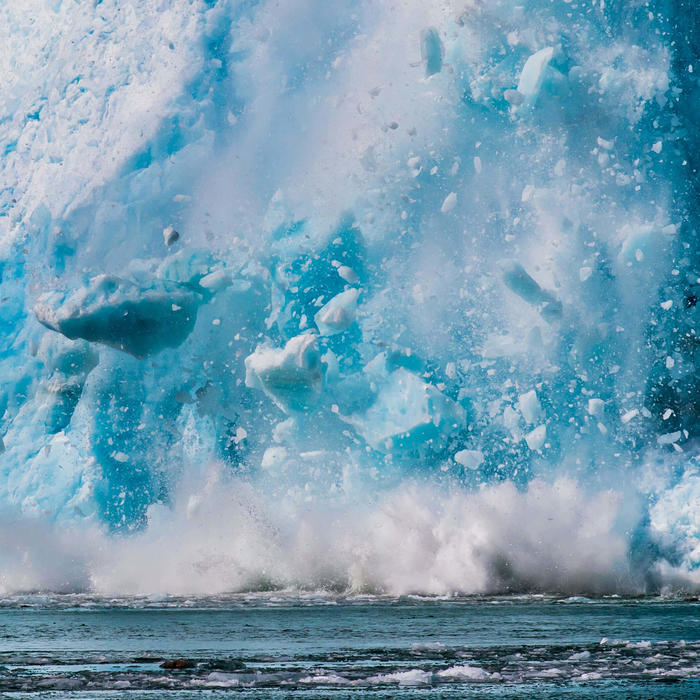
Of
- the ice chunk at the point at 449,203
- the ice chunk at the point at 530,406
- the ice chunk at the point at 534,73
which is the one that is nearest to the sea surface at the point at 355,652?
the ice chunk at the point at 530,406

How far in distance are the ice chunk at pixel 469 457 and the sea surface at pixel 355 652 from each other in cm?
359

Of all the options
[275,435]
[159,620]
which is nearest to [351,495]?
[275,435]

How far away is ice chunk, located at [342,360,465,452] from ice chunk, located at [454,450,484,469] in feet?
1.47

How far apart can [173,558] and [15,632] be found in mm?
10393

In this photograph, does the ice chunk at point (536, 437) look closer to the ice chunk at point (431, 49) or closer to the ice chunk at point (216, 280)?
the ice chunk at point (216, 280)

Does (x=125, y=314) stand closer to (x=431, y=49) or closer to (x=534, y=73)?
(x=431, y=49)

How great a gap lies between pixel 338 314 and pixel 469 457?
129 inches

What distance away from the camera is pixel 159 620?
15805 millimetres

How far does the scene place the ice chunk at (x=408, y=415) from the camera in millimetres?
21344

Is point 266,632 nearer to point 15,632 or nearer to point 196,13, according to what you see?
point 15,632

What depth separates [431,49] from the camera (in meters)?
22.0

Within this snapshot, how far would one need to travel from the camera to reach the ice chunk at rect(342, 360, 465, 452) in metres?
21.3

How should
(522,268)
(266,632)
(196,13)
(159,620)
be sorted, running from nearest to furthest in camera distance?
(266,632) < (159,620) < (522,268) < (196,13)

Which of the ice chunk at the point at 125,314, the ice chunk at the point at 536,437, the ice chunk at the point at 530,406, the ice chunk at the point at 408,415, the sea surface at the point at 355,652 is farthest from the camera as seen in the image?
the ice chunk at the point at 125,314
